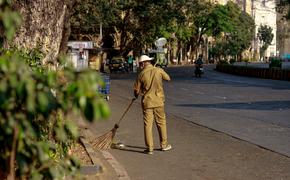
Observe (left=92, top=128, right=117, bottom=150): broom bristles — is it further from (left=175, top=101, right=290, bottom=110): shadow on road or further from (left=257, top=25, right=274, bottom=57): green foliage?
(left=257, top=25, right=274, bottom=57): green foliage

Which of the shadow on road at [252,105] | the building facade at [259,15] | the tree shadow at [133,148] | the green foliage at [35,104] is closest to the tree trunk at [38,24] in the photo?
the tree shadow at [133,148]

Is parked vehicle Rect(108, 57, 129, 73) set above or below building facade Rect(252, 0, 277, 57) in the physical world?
below

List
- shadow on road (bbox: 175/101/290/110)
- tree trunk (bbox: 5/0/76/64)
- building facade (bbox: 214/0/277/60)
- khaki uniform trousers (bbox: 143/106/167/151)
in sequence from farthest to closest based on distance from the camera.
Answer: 1. building facade (bbox: 214/0/277/60)
2. shadow on road (bbox: 175/101/290/110)
3. khaki uniform trousers (bbox: 143/106/167/151)
4. tree trunk (bbox: 5/0/76/64)

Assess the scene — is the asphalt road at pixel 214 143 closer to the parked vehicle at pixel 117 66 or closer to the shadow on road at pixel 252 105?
the shadow on road at pixel 252 105

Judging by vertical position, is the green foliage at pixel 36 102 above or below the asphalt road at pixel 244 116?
above

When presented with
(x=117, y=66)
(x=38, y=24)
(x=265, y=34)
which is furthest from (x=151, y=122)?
(x=265, y=34)

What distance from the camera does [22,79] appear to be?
233 centimetres

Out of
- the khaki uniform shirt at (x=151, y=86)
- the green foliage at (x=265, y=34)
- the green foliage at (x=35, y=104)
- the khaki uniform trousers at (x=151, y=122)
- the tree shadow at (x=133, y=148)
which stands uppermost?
the green foliage at (x=265, y=34)

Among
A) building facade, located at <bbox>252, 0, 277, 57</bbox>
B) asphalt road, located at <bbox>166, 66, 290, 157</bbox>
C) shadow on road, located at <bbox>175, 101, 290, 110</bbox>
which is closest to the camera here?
asphalt road, located at <bbox>166, 66, 290, 157</bbox>

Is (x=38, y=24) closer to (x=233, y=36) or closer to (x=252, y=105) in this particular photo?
(x=252, y=105)

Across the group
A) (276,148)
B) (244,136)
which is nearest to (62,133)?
(276,148)

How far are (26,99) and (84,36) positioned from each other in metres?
58.3

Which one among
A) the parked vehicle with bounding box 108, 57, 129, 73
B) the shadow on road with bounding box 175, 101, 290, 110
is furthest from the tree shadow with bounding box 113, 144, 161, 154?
the parked vehicle with bounding box 108, 57, 129, 73

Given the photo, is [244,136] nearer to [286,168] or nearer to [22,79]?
[286,168]
